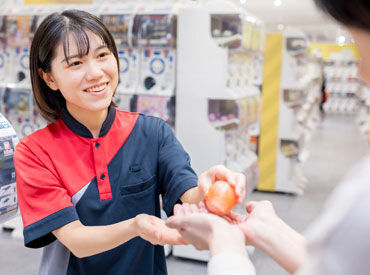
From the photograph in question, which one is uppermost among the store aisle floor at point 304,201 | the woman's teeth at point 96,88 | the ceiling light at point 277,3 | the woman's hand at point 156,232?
the ceiling light at point 277,3

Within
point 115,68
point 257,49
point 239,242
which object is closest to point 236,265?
point 239,242

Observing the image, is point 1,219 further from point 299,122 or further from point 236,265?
point 299,122

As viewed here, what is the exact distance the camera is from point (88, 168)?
1.53 metres

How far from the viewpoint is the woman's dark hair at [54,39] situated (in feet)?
4.80

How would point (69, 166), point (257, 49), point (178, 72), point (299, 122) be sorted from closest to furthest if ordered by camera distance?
point (69, 166) → point (178, 72) → point (257, 49) → point (299, 122)

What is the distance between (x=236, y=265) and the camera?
84 cm

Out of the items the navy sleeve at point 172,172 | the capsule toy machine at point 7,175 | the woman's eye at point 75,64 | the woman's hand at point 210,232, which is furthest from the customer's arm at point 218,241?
the capsule toy machine at point 7,175

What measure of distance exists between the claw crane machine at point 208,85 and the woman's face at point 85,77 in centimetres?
222

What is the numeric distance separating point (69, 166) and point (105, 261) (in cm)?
34

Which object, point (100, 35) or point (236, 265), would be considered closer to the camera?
point (236, 265)

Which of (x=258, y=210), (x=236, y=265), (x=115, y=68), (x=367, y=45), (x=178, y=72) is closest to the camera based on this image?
(x=367, y=45)

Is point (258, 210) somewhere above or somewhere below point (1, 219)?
above

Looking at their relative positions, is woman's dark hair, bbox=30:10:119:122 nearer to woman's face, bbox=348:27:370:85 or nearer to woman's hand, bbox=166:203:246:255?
woman's hand, bbox=166:203:246:255

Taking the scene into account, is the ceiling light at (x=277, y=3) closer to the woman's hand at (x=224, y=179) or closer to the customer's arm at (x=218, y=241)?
the woman's hand at (x=224, y=179)
